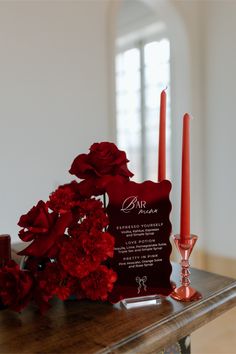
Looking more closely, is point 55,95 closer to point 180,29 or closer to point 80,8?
point 80,8

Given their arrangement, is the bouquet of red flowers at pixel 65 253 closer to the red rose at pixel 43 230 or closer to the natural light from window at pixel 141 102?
the red rose at pixel 43 230

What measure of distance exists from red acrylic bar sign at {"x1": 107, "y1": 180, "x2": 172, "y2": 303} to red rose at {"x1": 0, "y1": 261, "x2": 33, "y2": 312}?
0.16 metres

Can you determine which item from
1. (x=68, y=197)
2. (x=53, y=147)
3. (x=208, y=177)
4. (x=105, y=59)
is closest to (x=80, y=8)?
(x=105, y=59)

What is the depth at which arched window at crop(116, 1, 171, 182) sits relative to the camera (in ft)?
12.5

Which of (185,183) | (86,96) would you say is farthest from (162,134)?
(86,96)

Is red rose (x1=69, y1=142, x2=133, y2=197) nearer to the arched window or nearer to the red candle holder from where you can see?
the red candle holder

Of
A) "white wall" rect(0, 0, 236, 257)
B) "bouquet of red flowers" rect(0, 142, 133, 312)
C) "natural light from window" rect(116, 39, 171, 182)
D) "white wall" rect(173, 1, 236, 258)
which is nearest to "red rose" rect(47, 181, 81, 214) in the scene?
"bouquet of red flowers" rect(0, 142, 133, 312)

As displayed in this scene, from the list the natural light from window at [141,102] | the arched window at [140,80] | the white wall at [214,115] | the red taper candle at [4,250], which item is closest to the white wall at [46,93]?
the white wall at [214,115]

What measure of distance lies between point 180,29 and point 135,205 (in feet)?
8.09

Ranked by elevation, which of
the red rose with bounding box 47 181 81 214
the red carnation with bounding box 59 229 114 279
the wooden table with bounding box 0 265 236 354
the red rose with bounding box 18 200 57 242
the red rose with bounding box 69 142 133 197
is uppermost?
the red rose with bounding box 69 142 133 197

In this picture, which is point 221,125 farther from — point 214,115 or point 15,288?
point 15,288

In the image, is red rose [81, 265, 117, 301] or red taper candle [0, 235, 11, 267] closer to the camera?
red rose [81, 265, 117, 301]

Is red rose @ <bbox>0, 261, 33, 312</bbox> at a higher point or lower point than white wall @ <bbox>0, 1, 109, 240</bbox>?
lower

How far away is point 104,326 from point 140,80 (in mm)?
3812
